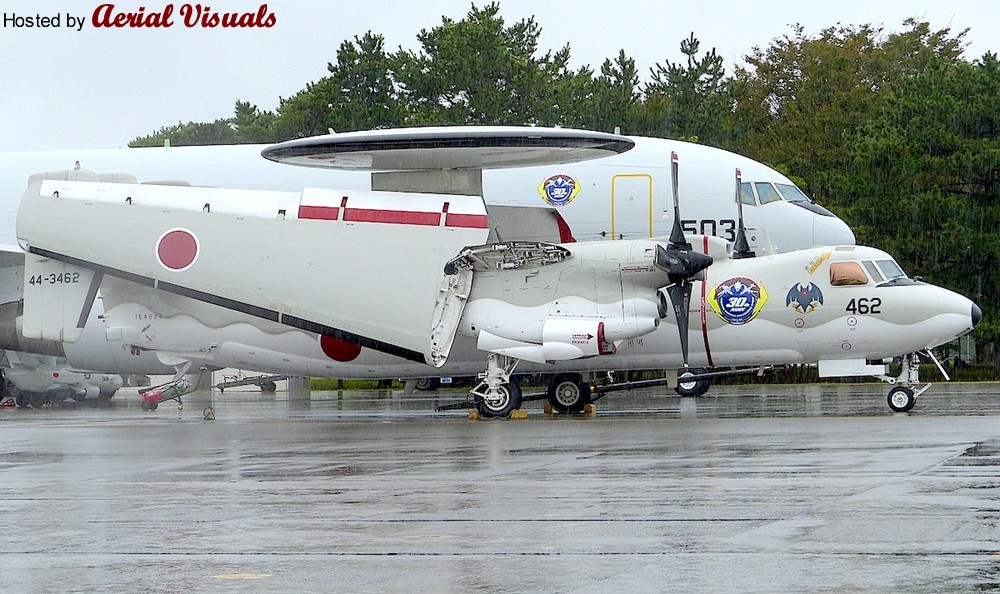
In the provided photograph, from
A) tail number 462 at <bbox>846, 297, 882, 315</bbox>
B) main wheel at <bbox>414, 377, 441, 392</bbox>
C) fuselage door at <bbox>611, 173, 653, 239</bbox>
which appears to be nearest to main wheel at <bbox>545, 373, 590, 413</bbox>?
fuselage door at <bbox>611, 173, 653, 239</bbox>

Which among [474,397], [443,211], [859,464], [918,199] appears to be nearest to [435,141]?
[443,211]

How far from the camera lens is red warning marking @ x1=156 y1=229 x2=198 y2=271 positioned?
78.1 ft

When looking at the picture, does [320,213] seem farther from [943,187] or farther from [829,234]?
[943,187]

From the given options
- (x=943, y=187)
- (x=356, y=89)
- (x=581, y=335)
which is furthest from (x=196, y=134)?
(x=581, y=335)

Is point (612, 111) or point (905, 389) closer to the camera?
point (905, 389)

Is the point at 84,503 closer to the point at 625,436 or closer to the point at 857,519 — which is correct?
the point at 857,519

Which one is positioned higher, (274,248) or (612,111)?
(612,111)

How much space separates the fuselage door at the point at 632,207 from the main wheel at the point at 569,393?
2.81 metres

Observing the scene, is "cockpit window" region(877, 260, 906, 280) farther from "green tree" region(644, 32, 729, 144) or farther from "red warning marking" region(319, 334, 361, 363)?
"green tree" region(644, 32, 729, 144)

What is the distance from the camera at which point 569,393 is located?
82.1 ft

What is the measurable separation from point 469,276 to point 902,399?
7425 mm

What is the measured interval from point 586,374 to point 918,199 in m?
23.4

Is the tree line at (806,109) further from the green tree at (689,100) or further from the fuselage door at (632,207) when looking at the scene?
the fuselage door at (632,207)

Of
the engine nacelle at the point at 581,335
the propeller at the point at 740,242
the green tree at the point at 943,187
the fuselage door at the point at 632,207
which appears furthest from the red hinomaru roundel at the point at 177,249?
the green tree at the point at 943,187
